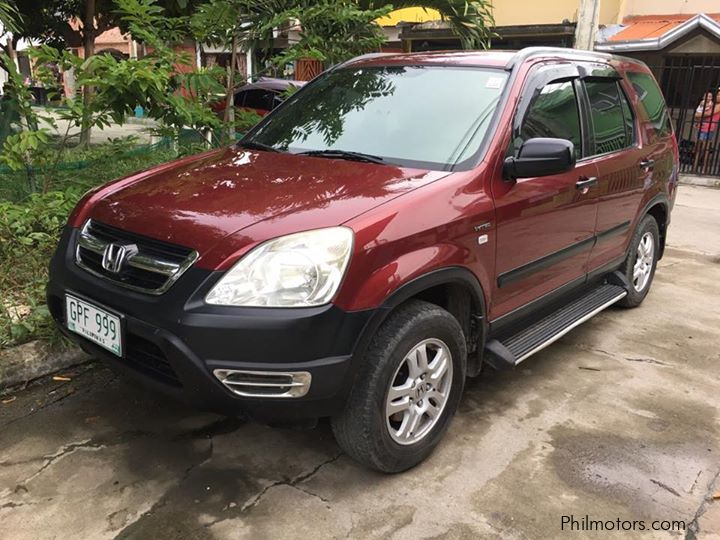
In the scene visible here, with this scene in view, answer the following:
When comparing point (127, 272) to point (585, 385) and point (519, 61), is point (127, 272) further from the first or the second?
point (585, 385)

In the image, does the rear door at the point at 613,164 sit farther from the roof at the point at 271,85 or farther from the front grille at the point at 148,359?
the roof at the point at 271,85

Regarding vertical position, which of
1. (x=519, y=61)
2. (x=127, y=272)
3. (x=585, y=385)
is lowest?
(x=585, y=385)

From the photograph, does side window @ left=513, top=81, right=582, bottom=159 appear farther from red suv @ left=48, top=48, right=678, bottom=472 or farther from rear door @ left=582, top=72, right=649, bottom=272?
rear door @ left=582, top=72, right=649, bottom=272

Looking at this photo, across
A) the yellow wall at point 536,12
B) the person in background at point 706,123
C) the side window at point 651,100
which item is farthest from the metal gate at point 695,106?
the side window at point 651,100

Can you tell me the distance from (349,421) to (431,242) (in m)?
0.77

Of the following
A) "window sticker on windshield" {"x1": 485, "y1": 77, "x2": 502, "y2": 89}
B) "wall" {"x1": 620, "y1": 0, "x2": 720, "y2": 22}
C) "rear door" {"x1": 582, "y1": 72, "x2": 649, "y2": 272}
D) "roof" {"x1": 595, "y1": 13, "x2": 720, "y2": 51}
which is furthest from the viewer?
"wall" {"x1": 620, "y1": 0, "x2": 720, "y2": 22}

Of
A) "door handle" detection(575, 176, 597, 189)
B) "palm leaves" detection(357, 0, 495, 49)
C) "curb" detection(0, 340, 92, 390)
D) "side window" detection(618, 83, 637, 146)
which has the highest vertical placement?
"palm leaves" detection(357, 0, 495, 49)

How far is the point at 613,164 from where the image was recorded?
12.8 feet

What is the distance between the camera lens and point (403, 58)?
3623 mm

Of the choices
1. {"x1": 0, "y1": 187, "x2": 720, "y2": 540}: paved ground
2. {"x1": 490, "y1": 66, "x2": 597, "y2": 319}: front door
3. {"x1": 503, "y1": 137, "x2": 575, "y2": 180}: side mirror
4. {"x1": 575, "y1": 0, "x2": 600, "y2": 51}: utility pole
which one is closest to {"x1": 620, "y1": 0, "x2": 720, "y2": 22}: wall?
{"x1": 575, "y1": 0, "x2": 600, "y2": 51}: utility pole

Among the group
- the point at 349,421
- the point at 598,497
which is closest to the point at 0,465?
the point at 349,421

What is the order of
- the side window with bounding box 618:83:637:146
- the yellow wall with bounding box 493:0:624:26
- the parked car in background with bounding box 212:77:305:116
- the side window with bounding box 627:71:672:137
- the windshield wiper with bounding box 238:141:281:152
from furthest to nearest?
1. the yellow wall with bounding box 493:0:624:26
2. the parked car in background with bounding box 212:77:305:116
3. the side window with bounding box 627:71:672:137
4. the side window with bounding box 618:83:637:146
5. the windshield wiper with bounding box 238:141:281:152

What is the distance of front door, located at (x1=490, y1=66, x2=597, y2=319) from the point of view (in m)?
3.02

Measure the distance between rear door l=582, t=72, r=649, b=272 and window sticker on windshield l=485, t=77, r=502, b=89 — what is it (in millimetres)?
846
